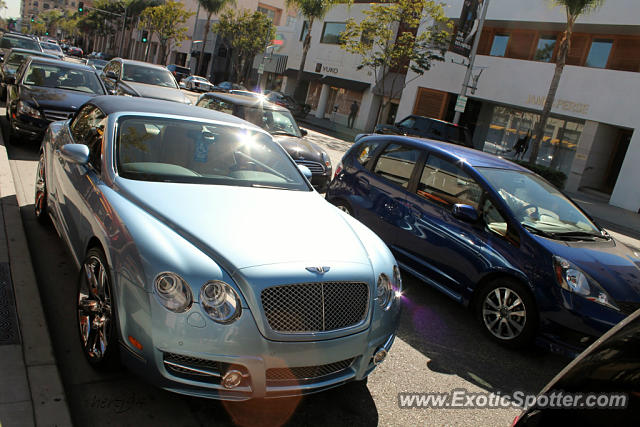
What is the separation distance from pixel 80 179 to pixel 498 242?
3.60 metres

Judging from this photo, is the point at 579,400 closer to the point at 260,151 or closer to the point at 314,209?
the point at 314,209

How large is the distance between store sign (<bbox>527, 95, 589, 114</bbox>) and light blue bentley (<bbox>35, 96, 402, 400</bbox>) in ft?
71.9

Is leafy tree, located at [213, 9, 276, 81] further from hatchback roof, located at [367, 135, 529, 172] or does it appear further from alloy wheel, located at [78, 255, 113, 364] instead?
alloy wheel, located at [78, 255, 113, 364]

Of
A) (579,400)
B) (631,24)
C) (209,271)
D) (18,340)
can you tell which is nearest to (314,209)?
(209,271)

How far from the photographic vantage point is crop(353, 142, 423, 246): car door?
5.74 metres

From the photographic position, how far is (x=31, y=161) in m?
8.46

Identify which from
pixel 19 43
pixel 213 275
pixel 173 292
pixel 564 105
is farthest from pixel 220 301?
pixel 564 105

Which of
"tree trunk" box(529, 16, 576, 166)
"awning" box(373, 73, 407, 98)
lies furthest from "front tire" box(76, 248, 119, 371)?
"awning" box(373, 73, 407, 98)

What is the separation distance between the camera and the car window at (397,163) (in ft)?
19.1

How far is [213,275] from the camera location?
106 inches

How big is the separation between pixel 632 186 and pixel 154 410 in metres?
22.1

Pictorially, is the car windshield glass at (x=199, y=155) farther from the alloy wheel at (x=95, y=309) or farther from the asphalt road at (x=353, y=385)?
the asphalt road at (x=353, y=385)

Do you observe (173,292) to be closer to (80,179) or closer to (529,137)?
(80,179)

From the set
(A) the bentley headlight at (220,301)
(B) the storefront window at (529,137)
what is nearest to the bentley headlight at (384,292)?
(A) the bentley headlight at (220,301)
